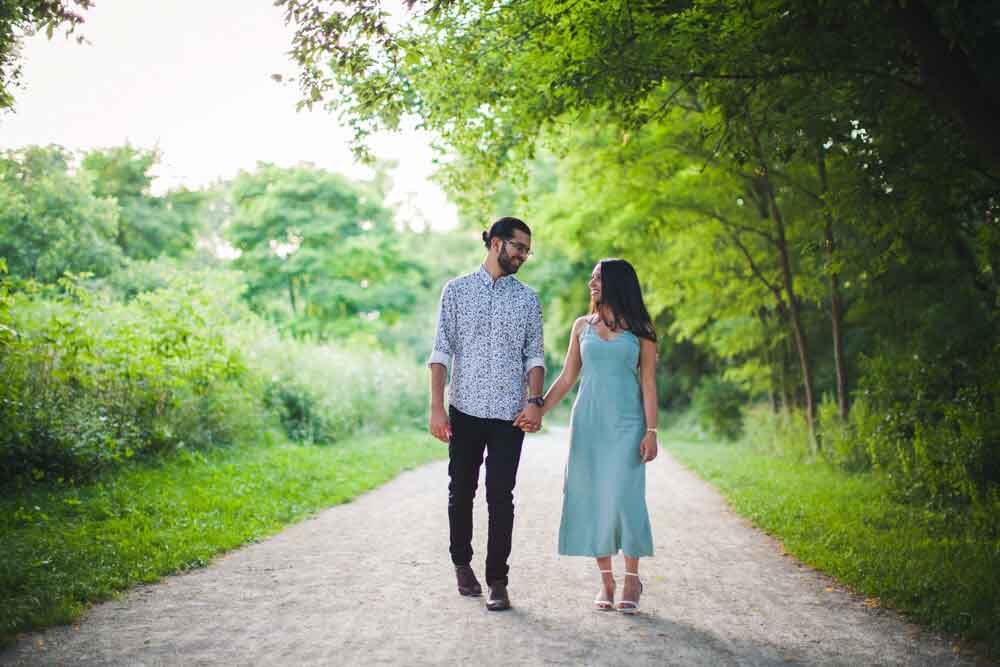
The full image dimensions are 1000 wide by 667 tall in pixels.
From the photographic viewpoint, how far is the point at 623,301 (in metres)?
5.53

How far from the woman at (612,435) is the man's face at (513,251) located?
1.65ft

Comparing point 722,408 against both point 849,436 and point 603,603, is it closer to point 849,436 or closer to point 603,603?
point 849,436

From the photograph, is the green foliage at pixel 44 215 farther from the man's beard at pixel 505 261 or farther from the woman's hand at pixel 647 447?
the woman's hand at pixel 647 447

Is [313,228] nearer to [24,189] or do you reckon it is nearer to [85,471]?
[24,189]

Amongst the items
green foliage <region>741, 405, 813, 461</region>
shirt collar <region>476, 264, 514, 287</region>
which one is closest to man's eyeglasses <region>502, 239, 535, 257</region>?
shirt collar <region>476, 264, 514, 287</region>

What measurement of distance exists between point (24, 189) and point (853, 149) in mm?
10323

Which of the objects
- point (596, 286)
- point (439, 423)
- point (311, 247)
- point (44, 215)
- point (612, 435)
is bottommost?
point (612, 435)

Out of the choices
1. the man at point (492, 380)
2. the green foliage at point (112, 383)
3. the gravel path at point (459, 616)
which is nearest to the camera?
the gravel path at point (459, 616)

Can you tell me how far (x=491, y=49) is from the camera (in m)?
9.23

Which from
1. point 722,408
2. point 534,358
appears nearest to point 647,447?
point 534,358

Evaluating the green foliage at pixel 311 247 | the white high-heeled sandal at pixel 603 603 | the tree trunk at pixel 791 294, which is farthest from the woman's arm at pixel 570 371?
the green foliage at pixel 311 247

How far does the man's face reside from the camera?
216 inches

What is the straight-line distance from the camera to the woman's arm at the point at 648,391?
5.47 meters

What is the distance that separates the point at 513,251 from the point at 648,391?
1.22m
